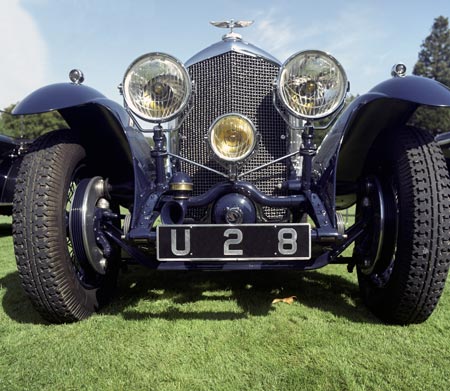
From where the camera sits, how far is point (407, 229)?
6.05 ft

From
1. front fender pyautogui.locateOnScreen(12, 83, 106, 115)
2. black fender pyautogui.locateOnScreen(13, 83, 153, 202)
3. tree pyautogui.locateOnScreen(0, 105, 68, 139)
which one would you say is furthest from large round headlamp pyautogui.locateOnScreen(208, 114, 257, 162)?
tree pyautogui.locateOnScreen(0, 105, 68, 139)

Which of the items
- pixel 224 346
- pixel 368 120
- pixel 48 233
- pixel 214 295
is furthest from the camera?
pixel 214 295

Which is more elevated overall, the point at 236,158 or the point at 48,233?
the point at 236,158

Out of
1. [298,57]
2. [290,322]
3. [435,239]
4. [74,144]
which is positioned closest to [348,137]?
[298,57]

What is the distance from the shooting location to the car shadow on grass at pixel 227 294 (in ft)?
7.15

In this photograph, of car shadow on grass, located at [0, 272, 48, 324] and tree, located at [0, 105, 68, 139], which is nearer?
car shadow on grass, located at [0, 272, 48, 324]

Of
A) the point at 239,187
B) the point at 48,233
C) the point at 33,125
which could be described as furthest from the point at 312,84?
the point at 33,125

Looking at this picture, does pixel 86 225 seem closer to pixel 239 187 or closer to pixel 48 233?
pixel 48 233

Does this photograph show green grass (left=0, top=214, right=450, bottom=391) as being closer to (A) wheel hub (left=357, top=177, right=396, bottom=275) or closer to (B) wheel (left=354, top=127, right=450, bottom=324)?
(B) wheel (left=354, top=127, right=450, bottom=324)

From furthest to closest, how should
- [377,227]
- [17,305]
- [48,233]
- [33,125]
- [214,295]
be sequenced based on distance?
[33,125], [214,295], [17,305], [377,227], [48,233]

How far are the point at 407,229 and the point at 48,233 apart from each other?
1.75 meters

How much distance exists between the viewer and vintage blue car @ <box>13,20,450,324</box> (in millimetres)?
1812

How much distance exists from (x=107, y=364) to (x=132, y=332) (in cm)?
30

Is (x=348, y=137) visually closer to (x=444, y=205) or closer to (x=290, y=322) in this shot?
(x=444, y=205)
